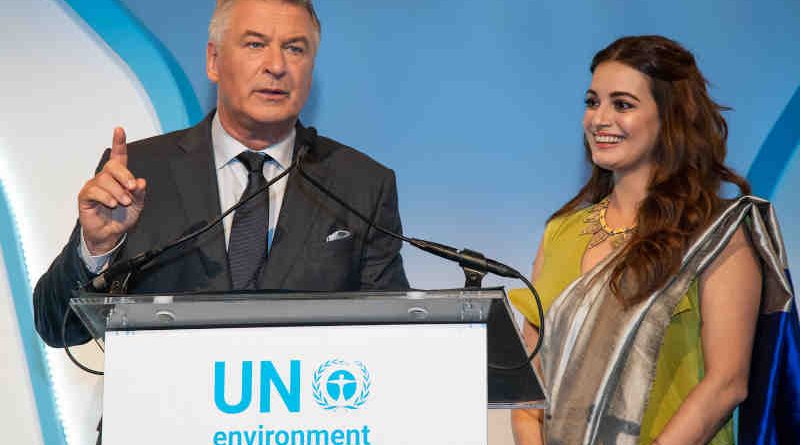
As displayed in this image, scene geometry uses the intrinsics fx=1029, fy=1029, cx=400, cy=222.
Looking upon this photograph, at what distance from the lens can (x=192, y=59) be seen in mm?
2631

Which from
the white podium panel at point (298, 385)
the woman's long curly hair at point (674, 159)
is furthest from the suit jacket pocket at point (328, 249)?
the white podium panel at point (298, 385)

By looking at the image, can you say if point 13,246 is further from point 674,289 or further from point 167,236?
point 674,289

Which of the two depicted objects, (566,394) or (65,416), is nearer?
(566,394)

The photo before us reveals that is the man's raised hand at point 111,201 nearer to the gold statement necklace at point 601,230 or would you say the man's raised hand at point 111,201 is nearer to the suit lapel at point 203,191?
the suit lapel at point 203,191

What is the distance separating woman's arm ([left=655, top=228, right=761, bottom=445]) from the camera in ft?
6.71

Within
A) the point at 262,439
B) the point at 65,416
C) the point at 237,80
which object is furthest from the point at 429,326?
the point at 65,416

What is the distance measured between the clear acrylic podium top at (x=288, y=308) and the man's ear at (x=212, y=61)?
118cm

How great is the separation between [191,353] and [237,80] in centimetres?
114

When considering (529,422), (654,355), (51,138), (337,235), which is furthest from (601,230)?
(51,138)

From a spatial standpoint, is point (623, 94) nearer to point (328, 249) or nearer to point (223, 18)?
point (328, 249)

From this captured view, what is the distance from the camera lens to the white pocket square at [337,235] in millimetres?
2102

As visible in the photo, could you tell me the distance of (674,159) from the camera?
2316mm

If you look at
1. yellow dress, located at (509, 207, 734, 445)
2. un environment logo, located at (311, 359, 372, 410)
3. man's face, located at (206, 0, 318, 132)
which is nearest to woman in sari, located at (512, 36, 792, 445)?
yellow dress, located at (509, 207, 734, 445)

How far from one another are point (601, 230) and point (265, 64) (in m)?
0.86
